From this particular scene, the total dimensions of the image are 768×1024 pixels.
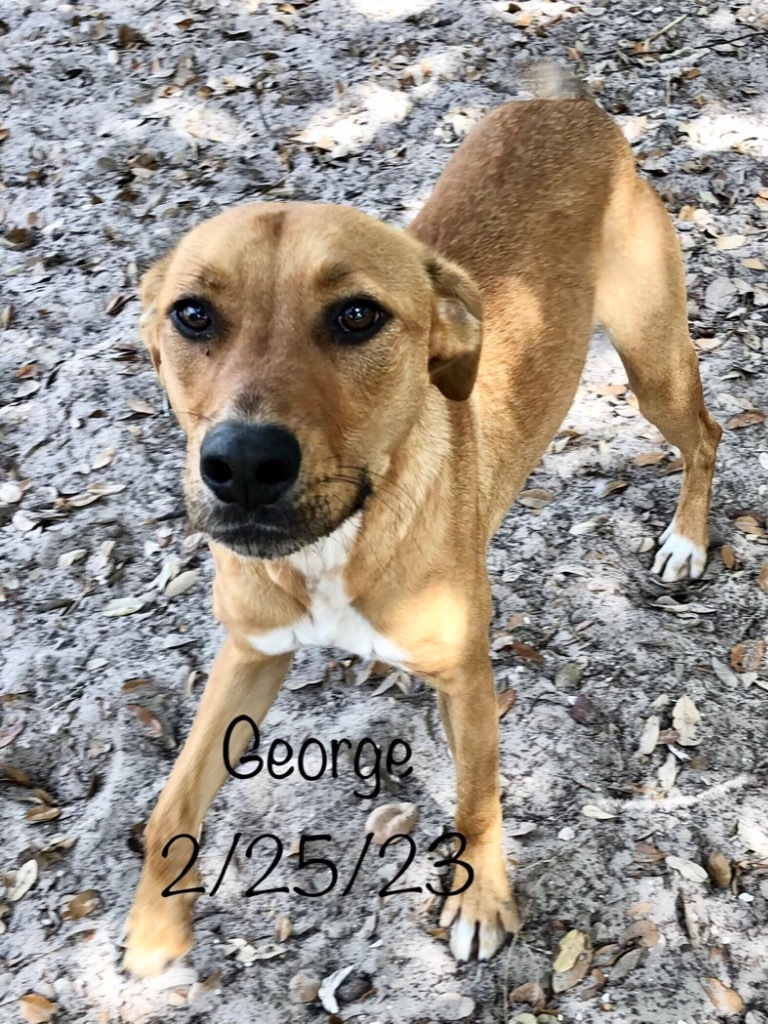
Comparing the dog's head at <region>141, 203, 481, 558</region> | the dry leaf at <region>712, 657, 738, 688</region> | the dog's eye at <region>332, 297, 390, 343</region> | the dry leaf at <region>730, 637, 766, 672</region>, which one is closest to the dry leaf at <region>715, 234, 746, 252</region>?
the dry leaf at <region>730, 637, 766, 672</region>

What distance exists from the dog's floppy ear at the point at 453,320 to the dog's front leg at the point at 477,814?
0.88m

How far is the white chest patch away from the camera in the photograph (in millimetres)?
2760

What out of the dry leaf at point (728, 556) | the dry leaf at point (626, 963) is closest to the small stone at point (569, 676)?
the dry leaf at point (728, 556)

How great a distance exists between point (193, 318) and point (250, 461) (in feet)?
1.92

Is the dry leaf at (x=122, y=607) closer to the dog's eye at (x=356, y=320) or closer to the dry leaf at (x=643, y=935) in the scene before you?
the dog's eye at (x=356, y=320)

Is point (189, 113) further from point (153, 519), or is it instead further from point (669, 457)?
point (669, 457)

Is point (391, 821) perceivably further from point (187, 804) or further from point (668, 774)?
point (668, 774)

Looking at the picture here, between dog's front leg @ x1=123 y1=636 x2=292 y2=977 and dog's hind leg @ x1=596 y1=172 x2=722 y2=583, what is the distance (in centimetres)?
185

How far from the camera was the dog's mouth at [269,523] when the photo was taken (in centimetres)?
228

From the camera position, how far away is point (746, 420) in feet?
15.5

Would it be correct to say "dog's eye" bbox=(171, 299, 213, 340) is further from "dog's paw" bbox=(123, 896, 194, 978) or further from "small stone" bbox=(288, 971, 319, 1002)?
"small stone" bbox=(288, 971, 319, 1002)

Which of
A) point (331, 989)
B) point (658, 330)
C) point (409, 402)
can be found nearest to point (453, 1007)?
point (331, 989)

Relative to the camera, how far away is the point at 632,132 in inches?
244

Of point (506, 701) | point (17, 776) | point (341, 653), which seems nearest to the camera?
point (17, 776)
